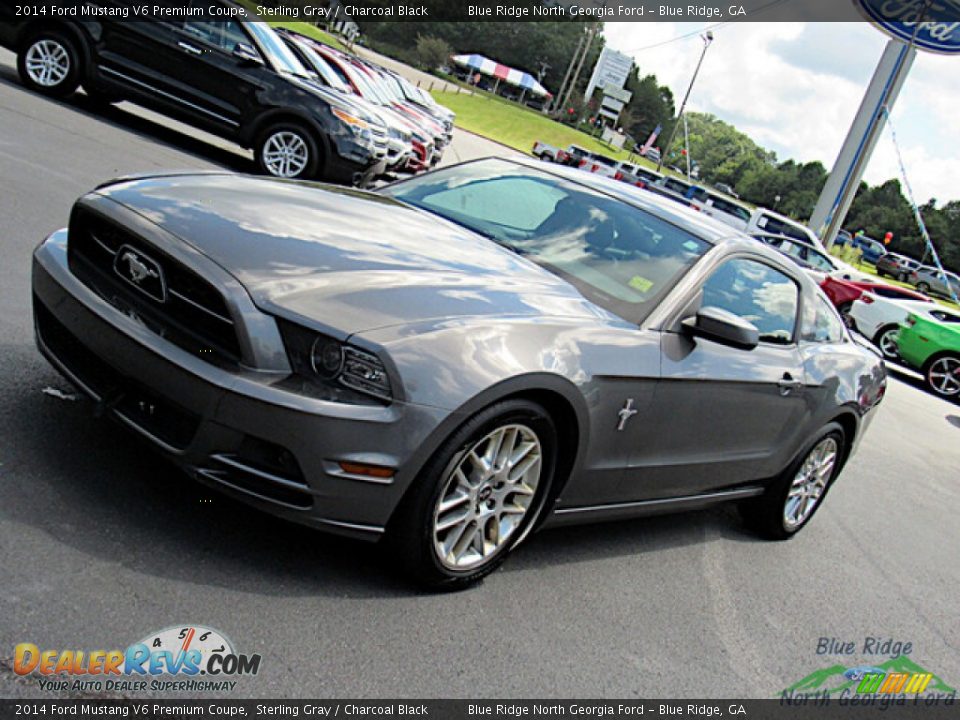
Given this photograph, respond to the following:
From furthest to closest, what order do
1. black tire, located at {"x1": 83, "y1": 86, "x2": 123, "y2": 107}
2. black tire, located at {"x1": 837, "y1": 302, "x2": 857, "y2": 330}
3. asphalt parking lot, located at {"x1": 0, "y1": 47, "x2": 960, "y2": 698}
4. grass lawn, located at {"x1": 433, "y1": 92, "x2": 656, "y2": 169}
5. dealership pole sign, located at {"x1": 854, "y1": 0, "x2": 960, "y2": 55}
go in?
grass lawn, located at {"x1": 433, "y1": 92, "x2": 656, "y2": 169} → dealership pole sign, located at {"x1": 854, "y1": 0, "x2": 960, "y2": 55} → black tire, located at {"x1": 837, "y1": 302, "x2": 857, "y2": 330} → black tire, located at {"x1": 83, "y1": 86, "x2": 123, "y2": 107} → asphalt parking lot, located at {"x1": 0, "y1": 47, "x2": 960, "y2": 698}

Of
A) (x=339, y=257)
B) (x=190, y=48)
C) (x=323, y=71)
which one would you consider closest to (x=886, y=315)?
(x=323, y=71)

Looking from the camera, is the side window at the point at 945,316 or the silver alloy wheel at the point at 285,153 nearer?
the silver alloy wheel at the point at 285,153

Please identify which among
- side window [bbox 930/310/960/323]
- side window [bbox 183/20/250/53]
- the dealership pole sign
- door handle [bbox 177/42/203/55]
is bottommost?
door handle [bbox 177/42/203/55]

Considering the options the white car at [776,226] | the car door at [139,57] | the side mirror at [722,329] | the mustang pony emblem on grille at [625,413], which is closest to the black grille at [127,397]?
the mustang pony emblem on grille at [625,413]

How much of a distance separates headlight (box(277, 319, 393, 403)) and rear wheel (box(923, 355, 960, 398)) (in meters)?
15.6

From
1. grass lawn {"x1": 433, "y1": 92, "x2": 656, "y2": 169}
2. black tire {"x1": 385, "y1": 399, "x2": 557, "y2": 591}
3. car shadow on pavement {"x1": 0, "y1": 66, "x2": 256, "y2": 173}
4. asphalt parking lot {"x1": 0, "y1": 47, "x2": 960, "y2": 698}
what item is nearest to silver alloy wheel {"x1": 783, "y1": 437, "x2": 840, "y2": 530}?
asphalt parking lot {"x1": 0, "y1": 47, "x2": 960, "y2": 698}

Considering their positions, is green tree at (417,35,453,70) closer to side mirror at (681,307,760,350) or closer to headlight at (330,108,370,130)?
headlight at (330,108,370,130)

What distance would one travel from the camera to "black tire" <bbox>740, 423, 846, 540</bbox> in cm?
521

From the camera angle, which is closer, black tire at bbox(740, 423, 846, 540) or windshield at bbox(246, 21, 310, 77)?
black tire at bbox(740, 423, 846, 540)

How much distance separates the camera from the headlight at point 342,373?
2.92 metres

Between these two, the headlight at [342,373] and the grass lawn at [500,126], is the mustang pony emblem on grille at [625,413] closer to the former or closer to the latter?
the headlight at [342,373]

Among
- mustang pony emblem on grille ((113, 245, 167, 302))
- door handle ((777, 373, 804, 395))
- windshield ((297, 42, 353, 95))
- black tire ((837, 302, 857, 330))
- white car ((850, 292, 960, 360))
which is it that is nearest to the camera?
mustang pony emblem on grille ((113, 245, 167, 302))

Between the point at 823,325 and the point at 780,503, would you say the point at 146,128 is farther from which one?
the point at 780,503

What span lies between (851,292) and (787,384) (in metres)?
16.9
